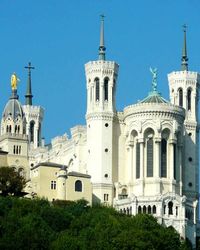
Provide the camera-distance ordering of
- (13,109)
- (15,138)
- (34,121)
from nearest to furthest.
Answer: (15,138), (13,109), (34,121)

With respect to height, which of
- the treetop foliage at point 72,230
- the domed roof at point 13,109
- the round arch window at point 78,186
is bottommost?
the treetop foliage at point 72,230

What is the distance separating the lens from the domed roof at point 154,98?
158012mm

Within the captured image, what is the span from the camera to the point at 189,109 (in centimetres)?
16775

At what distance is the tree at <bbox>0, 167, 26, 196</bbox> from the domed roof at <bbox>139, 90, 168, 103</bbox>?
21.2 m

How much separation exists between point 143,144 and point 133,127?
3238 millimetres

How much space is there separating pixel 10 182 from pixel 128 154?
18.8 m

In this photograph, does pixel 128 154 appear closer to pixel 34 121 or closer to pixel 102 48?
pixel 102 48

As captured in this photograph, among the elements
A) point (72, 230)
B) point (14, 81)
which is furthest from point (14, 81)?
point (72, 230)

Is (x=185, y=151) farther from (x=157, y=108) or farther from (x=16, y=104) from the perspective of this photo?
(x=16, y=104)

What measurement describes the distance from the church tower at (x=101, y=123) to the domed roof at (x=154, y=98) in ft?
15.6

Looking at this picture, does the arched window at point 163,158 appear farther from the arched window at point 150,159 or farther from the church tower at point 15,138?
the church tower at point 15,138

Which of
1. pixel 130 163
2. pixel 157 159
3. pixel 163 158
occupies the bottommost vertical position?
pixel 130 163

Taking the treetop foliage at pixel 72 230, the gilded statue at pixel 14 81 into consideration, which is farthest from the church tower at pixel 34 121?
the treetop foliage at pixel 72 230

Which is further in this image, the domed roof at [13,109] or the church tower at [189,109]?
the church tower at [189,109]
